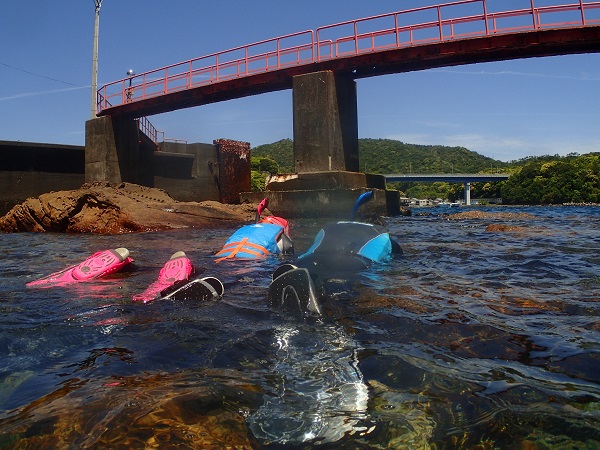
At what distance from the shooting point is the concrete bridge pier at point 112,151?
20109 millimetres

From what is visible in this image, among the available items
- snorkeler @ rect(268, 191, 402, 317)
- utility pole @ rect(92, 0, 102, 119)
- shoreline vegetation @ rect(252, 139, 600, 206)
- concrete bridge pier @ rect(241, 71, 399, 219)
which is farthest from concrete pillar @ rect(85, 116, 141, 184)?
shoreline vegetation @ rect(252, 139, 600, 206)

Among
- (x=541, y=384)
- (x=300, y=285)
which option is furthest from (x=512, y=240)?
(x=541, y=384)

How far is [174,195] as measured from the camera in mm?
22859

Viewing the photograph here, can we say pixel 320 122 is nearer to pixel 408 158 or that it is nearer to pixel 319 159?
pixel 319 159

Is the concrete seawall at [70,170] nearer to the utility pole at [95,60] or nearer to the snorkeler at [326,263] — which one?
the utility pole at [95,60]

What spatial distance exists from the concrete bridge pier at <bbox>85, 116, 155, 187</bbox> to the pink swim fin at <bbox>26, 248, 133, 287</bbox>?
16.4 metres

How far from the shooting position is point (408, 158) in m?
124

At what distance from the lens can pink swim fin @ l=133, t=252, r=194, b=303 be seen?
3.53 metres

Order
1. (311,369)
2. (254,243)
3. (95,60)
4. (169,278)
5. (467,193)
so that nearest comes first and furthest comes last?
(311,369) → (169,278) → (254,243) → (95,60) → (467,193)

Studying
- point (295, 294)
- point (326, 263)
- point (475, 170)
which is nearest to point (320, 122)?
point (326, 263)

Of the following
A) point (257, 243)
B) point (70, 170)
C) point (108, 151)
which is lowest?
point (257, 243)

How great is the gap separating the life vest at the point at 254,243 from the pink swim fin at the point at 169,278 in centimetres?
144

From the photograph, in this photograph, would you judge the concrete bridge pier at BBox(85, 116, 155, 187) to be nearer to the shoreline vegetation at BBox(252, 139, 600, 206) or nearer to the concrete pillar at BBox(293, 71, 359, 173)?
the concrete pillar at BBox(293, 71, 359, 173)

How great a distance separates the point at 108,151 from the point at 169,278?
18462 mm
